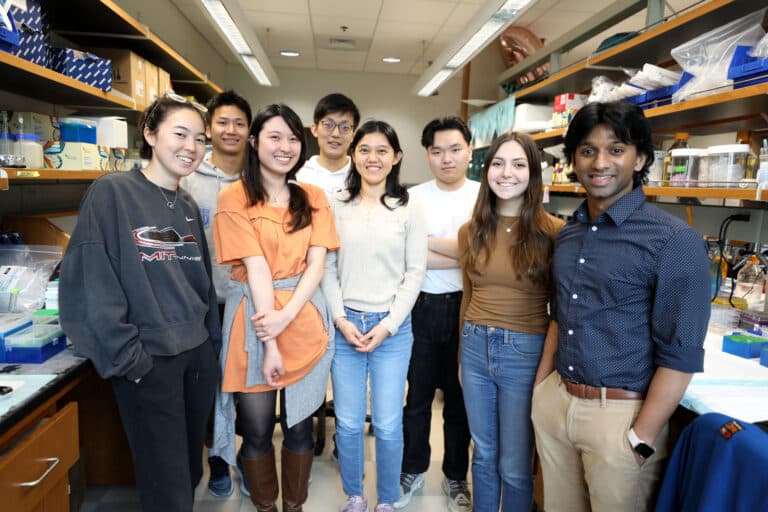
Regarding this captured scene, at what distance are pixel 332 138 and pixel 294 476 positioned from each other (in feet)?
4.86

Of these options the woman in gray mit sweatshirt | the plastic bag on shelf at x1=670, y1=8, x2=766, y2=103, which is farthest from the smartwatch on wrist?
the plastic bag on shelf at x1=670, y1=8, x2=766, y2=103

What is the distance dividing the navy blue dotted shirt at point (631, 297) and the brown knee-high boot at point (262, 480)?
112 centimetres

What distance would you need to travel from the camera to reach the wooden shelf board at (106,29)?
7.16ft

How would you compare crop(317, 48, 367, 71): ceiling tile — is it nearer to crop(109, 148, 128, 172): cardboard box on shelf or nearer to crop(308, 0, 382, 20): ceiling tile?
crop(308, 0, 382, 20): ceiling tile

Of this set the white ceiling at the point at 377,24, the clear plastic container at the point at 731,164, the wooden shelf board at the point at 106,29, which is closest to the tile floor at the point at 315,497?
the clear plastic container at the point at 731,164

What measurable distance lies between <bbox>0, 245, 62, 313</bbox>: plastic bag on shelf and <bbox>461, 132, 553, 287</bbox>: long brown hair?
1.65 m

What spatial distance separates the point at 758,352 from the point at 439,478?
4.78ft

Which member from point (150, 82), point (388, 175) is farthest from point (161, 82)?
point (388, 175)

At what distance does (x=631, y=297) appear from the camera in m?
1.23

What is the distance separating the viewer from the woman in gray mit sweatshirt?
1323 mm

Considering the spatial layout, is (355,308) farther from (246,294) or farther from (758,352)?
(758,352)

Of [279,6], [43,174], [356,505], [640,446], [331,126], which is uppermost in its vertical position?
[279,6]

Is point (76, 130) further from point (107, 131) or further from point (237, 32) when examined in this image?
point (237, 32)

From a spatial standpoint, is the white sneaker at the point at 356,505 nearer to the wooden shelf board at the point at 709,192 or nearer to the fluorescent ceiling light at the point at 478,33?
the wooden shelf board at the point at 709,192
